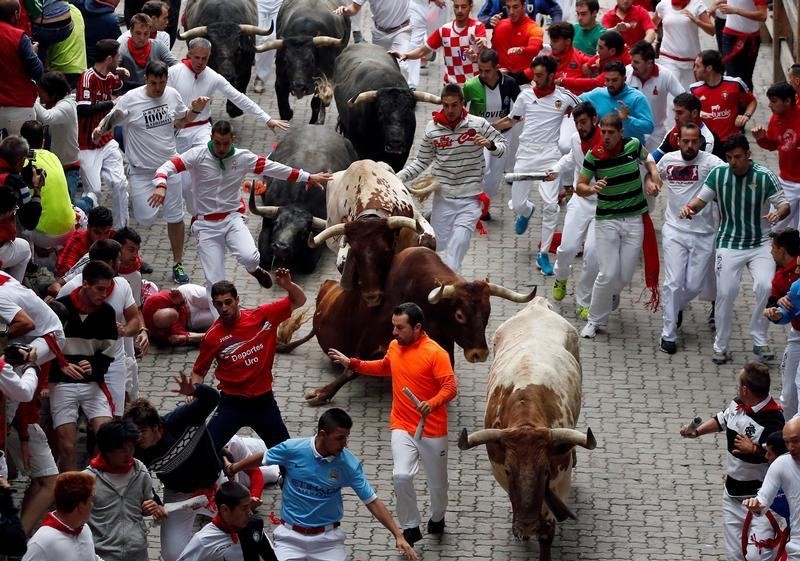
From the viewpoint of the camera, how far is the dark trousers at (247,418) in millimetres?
12641

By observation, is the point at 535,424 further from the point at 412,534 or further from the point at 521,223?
the point at 521,223

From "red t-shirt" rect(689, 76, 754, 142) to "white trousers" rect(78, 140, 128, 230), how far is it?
596cm

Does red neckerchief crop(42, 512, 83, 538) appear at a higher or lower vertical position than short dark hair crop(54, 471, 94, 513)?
lower

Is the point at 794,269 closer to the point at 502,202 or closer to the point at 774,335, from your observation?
the point at 774,335

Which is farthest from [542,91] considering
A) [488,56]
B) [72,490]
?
[72,490]

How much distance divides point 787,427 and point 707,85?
7.21 meters

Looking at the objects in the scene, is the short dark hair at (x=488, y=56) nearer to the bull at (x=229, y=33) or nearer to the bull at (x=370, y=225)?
the bull at (x=370, y=225)

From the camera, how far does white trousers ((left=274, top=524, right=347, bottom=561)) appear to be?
1118cm

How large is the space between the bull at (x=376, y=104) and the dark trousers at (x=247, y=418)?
18.9 feet

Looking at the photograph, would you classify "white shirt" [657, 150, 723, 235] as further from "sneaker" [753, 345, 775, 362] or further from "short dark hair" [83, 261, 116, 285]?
"short dark hair" [83, 261, 116, 285]

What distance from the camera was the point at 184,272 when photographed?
16.9 m

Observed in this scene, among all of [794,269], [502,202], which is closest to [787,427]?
[794,269]

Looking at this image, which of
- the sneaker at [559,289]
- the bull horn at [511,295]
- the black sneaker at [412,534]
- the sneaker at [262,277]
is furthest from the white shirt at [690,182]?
the black sneaker at [412,534]

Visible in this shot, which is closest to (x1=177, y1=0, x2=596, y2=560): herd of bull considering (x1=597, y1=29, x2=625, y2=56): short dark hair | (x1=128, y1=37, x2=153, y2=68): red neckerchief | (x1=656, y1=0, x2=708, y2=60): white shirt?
(x1=128, y1=37, x2=153, y2=68): red neckerchief
